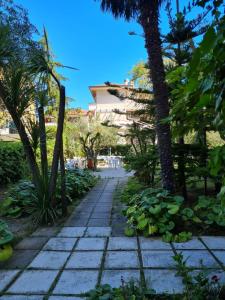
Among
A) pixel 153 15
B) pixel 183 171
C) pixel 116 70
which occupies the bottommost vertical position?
pixel 183 171

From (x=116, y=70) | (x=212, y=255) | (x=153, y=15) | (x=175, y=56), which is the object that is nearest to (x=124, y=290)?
(x=212, y=255)

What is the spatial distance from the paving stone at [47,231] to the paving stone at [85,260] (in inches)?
33.6

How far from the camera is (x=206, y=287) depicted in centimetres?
229

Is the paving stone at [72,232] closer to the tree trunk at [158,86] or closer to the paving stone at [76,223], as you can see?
the paving stone at [76,223]

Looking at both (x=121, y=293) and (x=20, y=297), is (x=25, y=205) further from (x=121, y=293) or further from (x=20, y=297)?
(x=121, y=293)

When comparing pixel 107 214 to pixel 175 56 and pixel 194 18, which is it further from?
pixel 194 18

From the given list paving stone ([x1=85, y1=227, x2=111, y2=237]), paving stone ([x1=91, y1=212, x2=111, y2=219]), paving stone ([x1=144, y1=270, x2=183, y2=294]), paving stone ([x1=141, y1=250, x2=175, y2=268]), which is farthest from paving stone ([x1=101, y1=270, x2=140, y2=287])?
paving stone ([x1=91, y1=212, x2=111, y2=219])

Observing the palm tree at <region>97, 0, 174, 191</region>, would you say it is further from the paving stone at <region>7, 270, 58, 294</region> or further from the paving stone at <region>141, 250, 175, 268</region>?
the paving stone at <region>7, 270, 58, 294</region>

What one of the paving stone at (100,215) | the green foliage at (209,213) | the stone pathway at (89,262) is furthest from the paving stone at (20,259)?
the green foliage at (209,213)

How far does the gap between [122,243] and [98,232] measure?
578 mm

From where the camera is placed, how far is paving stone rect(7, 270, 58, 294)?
258 cm

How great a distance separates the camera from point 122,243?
12.4ft

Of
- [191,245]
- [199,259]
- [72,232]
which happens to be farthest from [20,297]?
[191,245]

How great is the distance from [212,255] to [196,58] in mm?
2778
